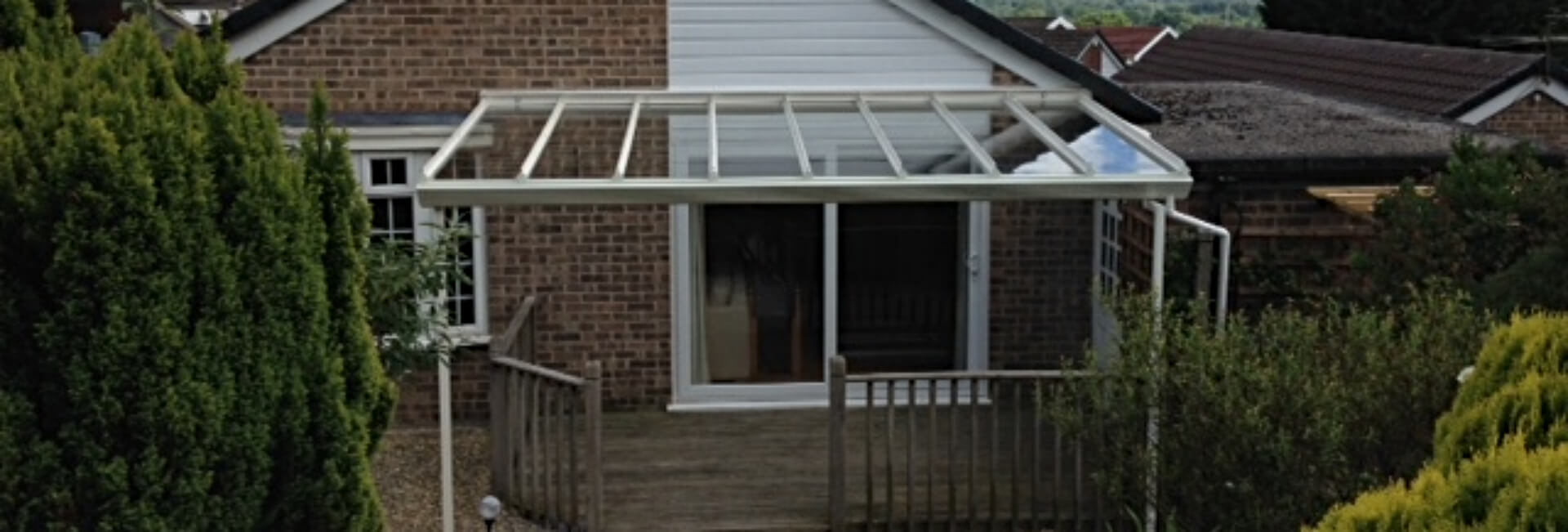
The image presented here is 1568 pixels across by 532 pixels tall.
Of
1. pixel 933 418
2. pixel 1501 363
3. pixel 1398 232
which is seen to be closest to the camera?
pixel 1501 363

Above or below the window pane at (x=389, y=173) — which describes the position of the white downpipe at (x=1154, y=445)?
below

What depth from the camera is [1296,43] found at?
2791 cm

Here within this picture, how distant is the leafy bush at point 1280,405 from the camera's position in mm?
8016

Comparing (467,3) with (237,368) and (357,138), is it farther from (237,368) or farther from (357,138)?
(237,368)

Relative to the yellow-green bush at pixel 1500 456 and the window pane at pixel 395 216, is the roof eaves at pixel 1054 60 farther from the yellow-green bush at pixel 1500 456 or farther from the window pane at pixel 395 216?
the yellow-green bush at pixel 1500 456

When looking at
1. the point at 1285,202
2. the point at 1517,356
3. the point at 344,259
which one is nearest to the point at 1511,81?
the point at 1285,202

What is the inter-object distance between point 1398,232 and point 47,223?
26.8ft

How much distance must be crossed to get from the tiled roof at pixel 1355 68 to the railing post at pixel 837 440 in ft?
40.3

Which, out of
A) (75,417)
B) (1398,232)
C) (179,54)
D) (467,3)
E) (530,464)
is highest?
(467,3)

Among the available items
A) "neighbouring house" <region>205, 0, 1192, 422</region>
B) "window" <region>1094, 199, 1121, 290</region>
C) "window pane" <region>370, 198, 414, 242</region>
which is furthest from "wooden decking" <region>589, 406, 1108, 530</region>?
"window pane" <region>370, 198, 414, 242</region>

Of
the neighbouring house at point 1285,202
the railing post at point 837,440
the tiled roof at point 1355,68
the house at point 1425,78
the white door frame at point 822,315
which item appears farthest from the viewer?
the tiled roof at point 1355,68

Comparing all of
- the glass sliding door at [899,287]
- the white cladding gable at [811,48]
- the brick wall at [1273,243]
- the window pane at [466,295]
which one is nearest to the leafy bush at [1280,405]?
the brick wall at [1273,243]

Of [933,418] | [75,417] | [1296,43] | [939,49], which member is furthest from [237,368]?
[1296,43]

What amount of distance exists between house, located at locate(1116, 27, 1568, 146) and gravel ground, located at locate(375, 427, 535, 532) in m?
12.5
